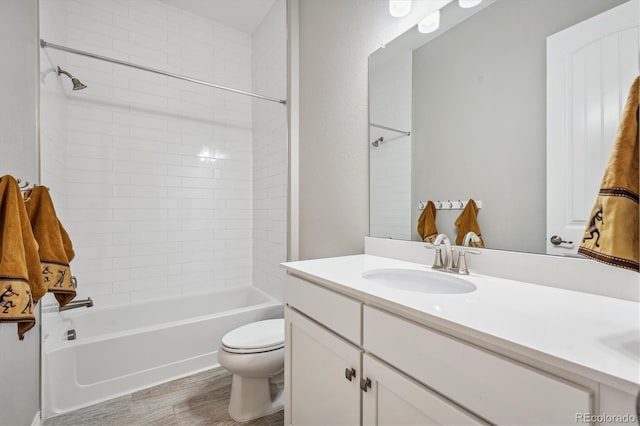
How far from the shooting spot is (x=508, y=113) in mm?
997

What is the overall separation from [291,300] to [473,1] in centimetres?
141

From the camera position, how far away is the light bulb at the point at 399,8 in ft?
4.38

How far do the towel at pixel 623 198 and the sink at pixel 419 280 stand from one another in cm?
43

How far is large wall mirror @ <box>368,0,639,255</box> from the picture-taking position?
2.60 feet

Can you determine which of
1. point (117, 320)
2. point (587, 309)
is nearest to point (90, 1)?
point (117, 320)

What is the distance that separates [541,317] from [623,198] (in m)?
0.28

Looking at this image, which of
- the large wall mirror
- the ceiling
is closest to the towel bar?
the large wall mirror

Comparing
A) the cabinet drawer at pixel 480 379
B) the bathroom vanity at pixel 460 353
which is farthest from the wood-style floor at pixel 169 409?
the cabinet drawer at pixel 480 379

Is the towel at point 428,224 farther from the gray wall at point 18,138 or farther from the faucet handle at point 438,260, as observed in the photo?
the gray wall at point 18,138

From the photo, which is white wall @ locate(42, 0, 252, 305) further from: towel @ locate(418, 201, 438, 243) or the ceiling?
towel @ locate(418, 201, 438, 243)

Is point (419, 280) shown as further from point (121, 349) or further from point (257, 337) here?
point (121, 349)

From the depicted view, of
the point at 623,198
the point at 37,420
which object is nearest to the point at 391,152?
the point at 623,198

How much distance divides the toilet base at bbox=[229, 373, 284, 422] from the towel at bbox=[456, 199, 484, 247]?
1279 millimetres

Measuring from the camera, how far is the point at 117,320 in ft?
7.05
